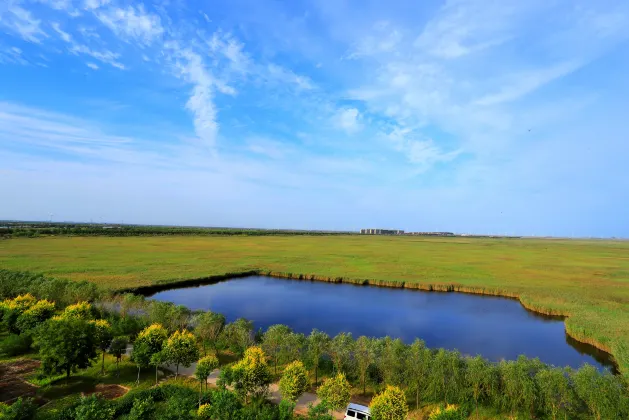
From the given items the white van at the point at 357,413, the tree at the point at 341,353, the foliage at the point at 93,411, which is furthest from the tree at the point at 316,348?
the foliage at the point at 93,411

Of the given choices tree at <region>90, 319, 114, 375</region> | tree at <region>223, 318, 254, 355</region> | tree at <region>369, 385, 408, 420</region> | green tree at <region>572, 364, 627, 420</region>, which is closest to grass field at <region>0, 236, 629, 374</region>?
green tree at <region>572, 364, 627, 420</region>

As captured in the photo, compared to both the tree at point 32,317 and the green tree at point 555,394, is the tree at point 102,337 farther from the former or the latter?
the green tree at point 555,394

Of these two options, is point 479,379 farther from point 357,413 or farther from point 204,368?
point 204,368

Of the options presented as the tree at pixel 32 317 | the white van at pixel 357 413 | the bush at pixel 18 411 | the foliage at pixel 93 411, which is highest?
the tree at pixel 32 317

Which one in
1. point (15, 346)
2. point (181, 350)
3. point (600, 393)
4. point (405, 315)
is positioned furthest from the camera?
point (405, 315)

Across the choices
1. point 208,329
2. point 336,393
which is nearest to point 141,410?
point 336,393
